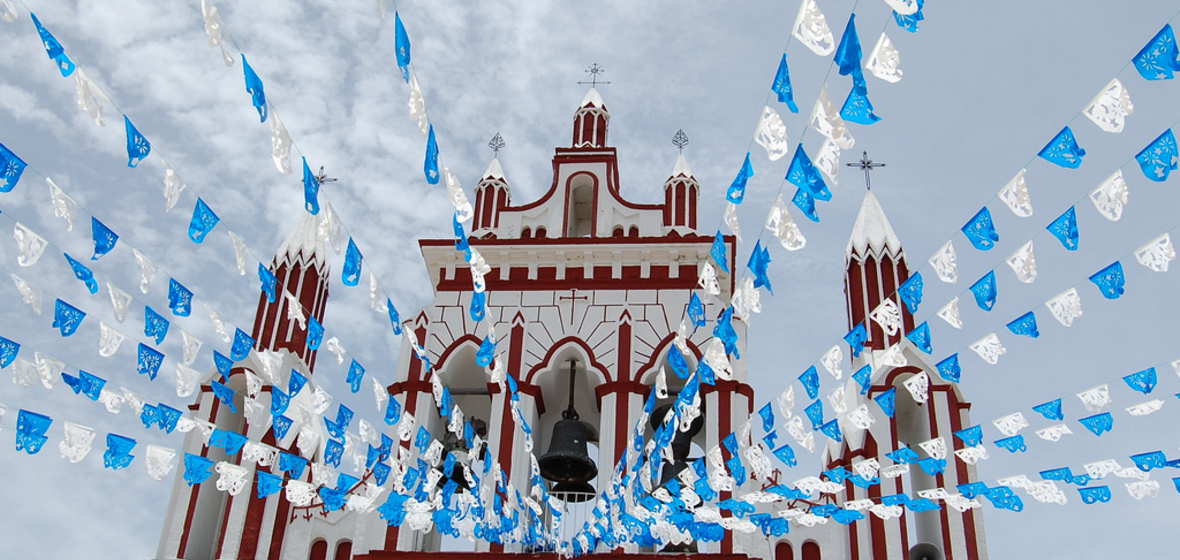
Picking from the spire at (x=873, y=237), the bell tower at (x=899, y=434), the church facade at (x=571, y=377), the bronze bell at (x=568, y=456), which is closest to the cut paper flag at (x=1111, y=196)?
the bell tower at (x=899, y=434)

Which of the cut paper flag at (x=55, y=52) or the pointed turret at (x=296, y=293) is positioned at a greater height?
the pointed turret at (x=296, y=293)

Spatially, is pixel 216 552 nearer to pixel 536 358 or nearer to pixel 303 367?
pixel 303 367

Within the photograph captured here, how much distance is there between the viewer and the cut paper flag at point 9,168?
22.9ft

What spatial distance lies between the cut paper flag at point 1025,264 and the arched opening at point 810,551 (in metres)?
6.06

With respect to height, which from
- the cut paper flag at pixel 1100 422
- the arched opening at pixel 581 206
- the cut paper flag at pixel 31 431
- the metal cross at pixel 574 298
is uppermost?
the arched opening at pixel 581 206

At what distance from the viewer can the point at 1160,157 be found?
727 cm

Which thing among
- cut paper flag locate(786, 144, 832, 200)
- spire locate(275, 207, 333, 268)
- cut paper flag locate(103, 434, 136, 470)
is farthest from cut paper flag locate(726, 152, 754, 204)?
spire locate(275, 207, 333, 268)

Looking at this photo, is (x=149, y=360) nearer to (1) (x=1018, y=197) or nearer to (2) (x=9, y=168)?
(2) (x=9, y=168)

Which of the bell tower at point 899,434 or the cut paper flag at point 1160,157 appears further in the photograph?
the bell tower at point 899,434

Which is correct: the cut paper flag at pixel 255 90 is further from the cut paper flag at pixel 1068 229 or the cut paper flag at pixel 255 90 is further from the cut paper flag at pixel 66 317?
the cut paper flag at pixel 1068 229

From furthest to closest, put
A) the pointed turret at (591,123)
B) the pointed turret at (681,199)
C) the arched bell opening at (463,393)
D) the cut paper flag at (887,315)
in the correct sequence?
1. the pointed turret at (591,123)
2. the pointed turret at (681,199)
3. the arched bell opening at (463,393)
4. the cut paper flag at (887,315)

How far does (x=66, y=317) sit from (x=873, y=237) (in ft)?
38.8

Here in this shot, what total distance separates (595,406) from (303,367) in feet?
13.7

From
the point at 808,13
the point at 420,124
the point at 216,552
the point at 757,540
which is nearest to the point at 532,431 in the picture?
the point at 757,540
